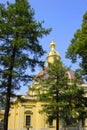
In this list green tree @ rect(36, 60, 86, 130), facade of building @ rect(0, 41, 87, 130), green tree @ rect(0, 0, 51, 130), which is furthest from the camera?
facade of building @ rect(0, 41, 87, 130)

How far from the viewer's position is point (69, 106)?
34750mm

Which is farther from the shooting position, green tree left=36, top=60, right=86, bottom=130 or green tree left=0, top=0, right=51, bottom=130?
green tree left=36, top=60, right=86, bottom=130

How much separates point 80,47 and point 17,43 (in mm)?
6769

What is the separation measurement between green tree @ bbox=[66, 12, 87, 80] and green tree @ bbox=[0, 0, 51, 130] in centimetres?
393

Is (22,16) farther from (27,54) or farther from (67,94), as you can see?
(67,94)

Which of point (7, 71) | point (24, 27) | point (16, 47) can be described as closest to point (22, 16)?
point (24, 27)

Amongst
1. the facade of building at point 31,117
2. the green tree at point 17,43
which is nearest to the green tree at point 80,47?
the green tree at point 17,43

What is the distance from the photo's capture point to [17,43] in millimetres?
20844

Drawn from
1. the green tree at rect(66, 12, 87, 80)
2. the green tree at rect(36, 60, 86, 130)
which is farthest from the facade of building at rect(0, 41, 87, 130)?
the green tree at rect(66, 12, 87, 80)

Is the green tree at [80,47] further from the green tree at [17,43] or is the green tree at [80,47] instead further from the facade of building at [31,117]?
the facade of building at [31,117]

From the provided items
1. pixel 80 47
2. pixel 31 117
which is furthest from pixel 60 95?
pixel 31 117

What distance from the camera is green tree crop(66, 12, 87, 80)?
2523 centimetres

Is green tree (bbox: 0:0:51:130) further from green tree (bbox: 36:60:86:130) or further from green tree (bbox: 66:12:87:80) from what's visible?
green tree (bbox: 36:60:86:130)

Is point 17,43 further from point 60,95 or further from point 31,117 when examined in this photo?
point 31,117
